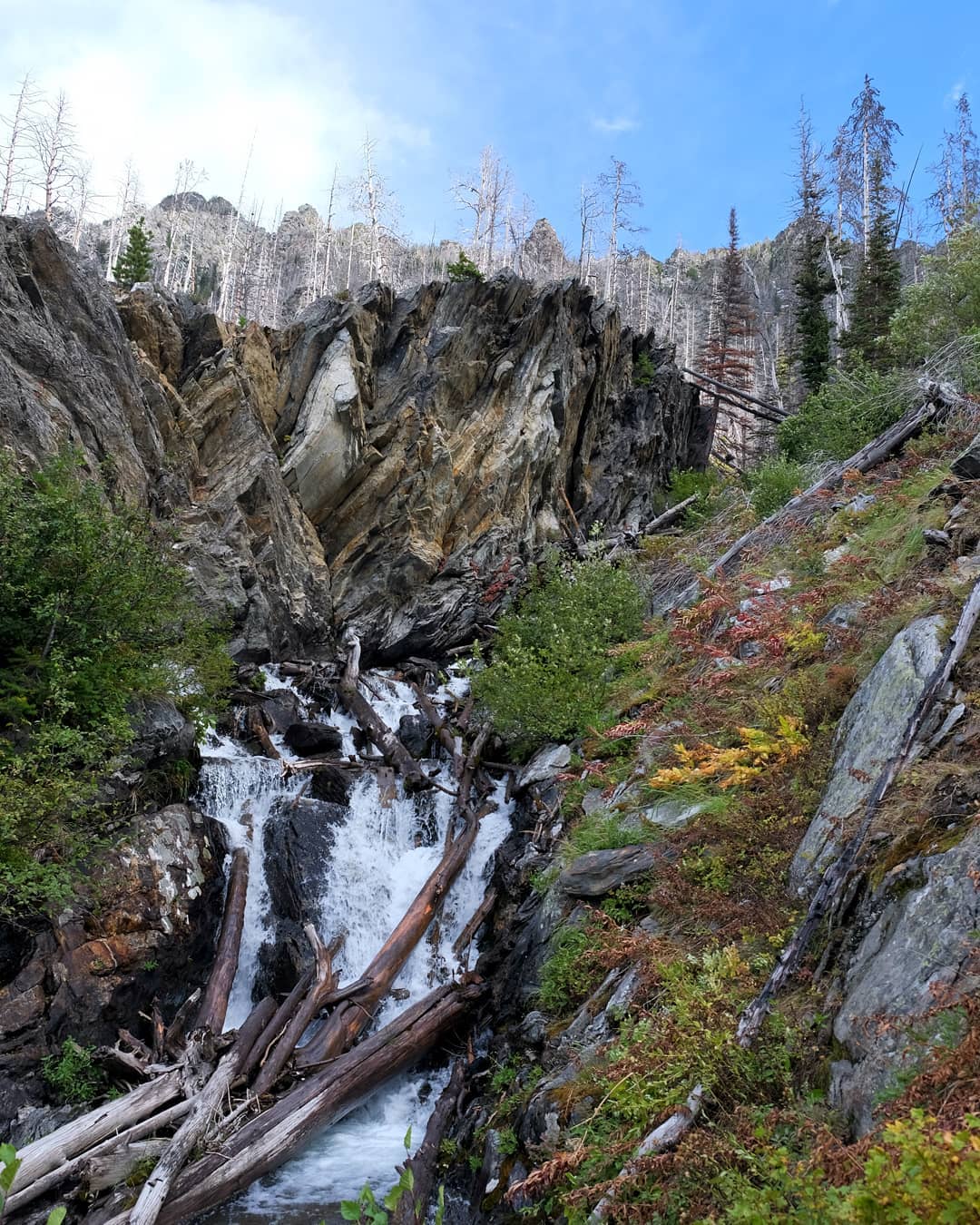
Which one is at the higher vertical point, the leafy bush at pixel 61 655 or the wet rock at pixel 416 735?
the leafy bush at pixel 61 655

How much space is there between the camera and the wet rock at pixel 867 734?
5863 millimetres

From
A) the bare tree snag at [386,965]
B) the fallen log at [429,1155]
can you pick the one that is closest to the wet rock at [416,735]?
the bare tree snag at [386,965]

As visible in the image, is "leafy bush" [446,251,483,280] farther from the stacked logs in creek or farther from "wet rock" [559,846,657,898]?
"wet rock" [559,846,657,898]

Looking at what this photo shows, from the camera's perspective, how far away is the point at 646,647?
15.0m

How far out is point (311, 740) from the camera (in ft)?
53.5

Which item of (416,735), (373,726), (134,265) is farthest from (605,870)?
(134,265)

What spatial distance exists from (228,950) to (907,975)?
10502 millimetres

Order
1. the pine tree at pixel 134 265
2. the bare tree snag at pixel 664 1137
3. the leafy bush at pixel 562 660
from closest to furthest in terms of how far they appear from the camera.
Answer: the bare tree snag at pixel 664 1137 < the leafy bush at pixel 562 660 < the pine tree at pixel 134 265

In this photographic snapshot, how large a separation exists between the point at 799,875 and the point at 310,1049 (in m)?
7.53

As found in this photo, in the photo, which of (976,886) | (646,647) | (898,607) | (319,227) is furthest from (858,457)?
(319,227)

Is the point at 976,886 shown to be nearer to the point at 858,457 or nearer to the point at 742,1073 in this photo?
the point at 742,1073

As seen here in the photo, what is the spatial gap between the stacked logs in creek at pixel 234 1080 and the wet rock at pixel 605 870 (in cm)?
335

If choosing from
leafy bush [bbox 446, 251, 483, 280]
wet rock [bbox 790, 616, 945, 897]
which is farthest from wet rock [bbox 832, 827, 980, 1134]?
leafy bush [bbox 446, 251, 483, 280]

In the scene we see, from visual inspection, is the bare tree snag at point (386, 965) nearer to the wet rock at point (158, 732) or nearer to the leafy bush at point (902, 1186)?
the wet rock at point (158, 732)
